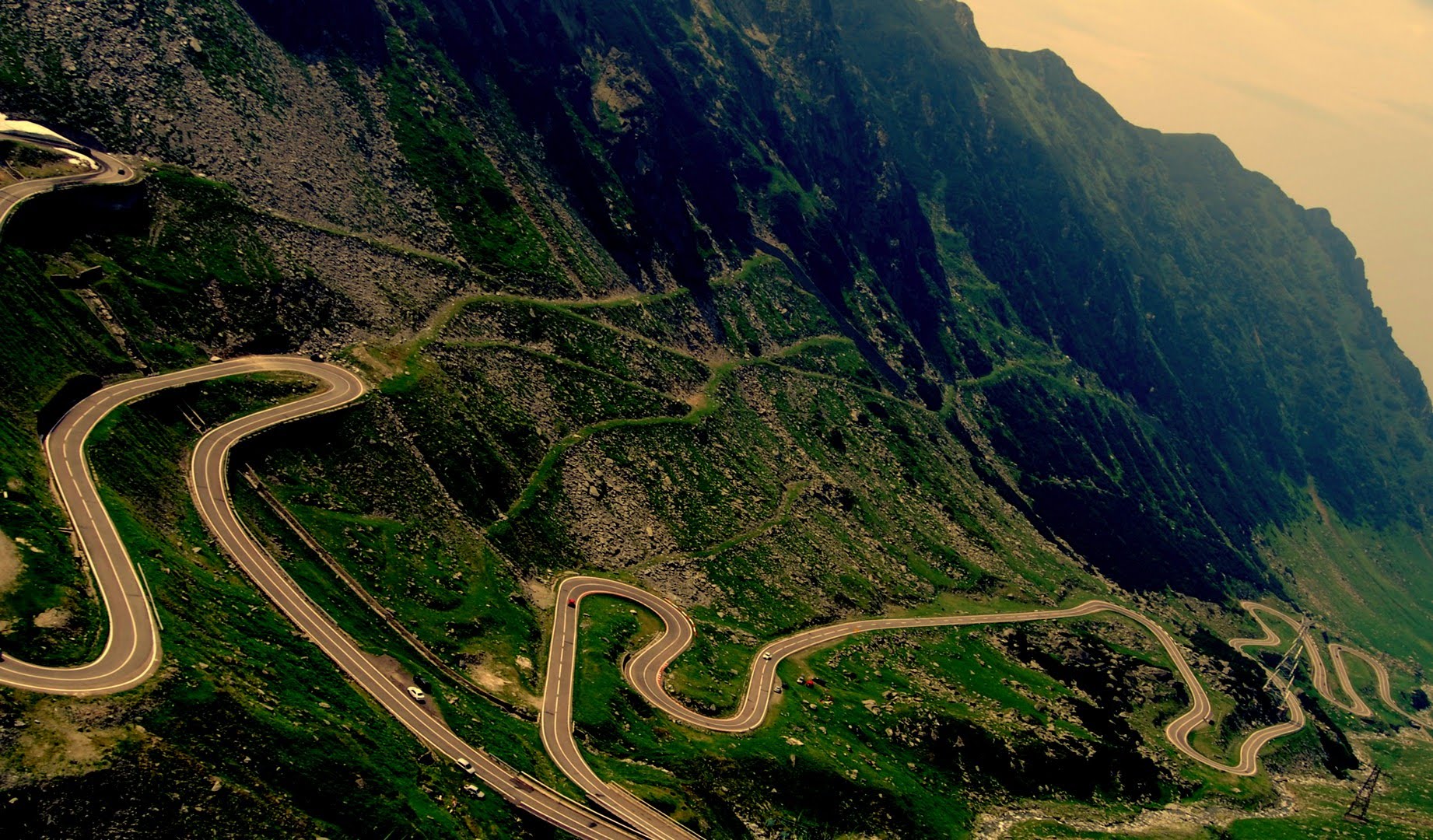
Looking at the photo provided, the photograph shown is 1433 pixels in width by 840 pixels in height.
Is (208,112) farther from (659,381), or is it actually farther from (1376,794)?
(1376,794)

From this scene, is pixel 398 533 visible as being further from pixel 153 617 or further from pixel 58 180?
pixel 58 180

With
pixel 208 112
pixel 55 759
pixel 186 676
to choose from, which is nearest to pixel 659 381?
pixel 208 112

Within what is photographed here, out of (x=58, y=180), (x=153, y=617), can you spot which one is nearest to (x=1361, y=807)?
(x=153, y=617)

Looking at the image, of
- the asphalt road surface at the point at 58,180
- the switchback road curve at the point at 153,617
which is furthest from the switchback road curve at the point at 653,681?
the asphalt road surface at the point at 58,180

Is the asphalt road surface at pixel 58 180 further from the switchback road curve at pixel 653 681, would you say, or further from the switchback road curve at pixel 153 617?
the switchback road curve at pixel 653 681

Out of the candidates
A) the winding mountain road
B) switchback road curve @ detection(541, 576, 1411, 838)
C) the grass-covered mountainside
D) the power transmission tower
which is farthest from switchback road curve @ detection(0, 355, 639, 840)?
the power transmission tower

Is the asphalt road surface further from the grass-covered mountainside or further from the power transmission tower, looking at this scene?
the power transmission tower

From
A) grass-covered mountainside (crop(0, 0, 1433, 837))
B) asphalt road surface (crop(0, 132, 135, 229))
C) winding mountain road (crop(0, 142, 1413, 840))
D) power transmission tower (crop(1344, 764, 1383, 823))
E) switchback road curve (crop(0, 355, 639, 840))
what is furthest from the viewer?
power transmission tower (crop(1344, 764, 1383, 823))
